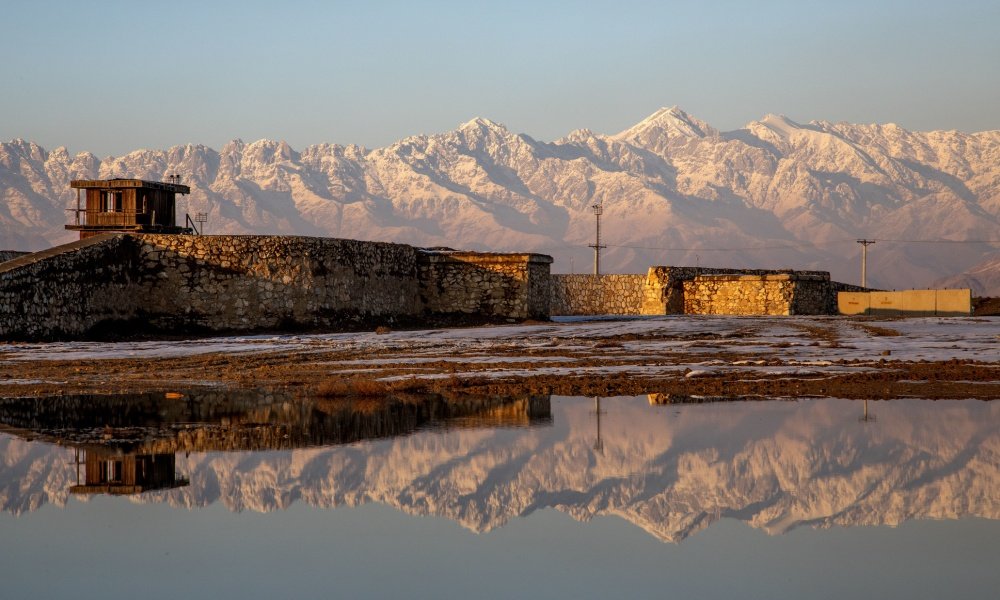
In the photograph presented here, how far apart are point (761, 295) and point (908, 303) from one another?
6559mm

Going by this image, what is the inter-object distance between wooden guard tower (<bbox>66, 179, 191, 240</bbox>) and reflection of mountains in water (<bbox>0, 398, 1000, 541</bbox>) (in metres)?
32.3

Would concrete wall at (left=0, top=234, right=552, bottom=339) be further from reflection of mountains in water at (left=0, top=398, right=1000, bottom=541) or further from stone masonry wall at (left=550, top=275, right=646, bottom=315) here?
reflection of mountains in water at (left=0, top=398, right=1000, bottom=541)

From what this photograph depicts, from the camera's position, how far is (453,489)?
9.62 m

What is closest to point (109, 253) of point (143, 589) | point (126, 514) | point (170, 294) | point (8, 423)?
point (170, 294)

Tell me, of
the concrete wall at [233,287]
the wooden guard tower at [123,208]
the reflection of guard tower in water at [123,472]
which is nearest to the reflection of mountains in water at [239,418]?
the reflection of guard tower in water at [123,472]

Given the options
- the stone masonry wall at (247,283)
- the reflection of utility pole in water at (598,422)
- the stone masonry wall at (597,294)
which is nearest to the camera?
the reflection of utility pole in water at (598,422)

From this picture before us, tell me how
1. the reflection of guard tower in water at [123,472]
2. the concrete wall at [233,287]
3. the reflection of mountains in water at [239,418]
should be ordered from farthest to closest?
the concrete wall at [233,287], the reflection of mountains in water at [239,418], the reflection of guard tower in water at [123,472]

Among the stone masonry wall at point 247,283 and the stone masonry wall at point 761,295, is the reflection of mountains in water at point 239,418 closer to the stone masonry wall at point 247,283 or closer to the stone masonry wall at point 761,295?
the stone masonry wall at point 247,283

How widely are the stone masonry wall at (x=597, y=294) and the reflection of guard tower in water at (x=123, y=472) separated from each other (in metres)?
41.7

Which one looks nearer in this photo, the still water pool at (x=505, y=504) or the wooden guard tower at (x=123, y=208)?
the still water pool at (x=505, y=504)

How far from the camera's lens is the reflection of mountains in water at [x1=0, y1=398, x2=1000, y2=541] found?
8844 mm

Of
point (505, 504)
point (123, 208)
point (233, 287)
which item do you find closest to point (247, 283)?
point (233, 287)

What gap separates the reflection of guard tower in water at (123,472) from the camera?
9.75 metres

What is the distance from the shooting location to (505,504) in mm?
9062
